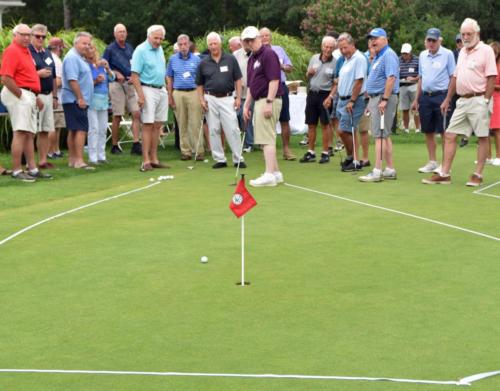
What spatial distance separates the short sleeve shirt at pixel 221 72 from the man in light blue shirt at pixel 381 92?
226 cm

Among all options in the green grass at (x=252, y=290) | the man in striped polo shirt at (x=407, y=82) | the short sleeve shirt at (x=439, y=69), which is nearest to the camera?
the green grass at (x=252, y=290)

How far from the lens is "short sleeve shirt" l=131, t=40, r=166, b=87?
14.5m

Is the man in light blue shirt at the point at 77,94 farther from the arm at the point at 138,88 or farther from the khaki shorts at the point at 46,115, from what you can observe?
the arm at the point at 138,88

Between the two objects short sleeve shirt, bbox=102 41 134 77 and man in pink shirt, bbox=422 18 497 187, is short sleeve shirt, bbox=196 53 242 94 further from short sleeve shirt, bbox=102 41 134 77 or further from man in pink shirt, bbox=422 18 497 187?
man in pink shirt, bbox=422 18 497 187

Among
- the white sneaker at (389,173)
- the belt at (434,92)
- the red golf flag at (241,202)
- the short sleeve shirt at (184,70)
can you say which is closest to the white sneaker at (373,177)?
the white sneaker at (389,173)

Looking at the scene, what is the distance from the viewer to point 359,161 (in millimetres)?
14328

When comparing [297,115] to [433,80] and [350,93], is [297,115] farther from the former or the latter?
[433,80]

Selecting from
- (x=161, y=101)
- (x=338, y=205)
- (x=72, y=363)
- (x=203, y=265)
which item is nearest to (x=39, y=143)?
(x=161, y=101)

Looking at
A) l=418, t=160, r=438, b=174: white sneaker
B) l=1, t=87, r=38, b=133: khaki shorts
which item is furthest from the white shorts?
l=418, t=160, r=438, b=174: white sneaker

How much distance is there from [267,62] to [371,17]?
80.1 feet

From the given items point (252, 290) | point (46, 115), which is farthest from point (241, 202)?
point (46, 115)

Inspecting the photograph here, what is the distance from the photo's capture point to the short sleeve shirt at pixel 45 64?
13.9m

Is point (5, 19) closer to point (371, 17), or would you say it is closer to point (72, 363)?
point (371, 17)

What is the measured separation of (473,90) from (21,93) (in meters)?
5.62
